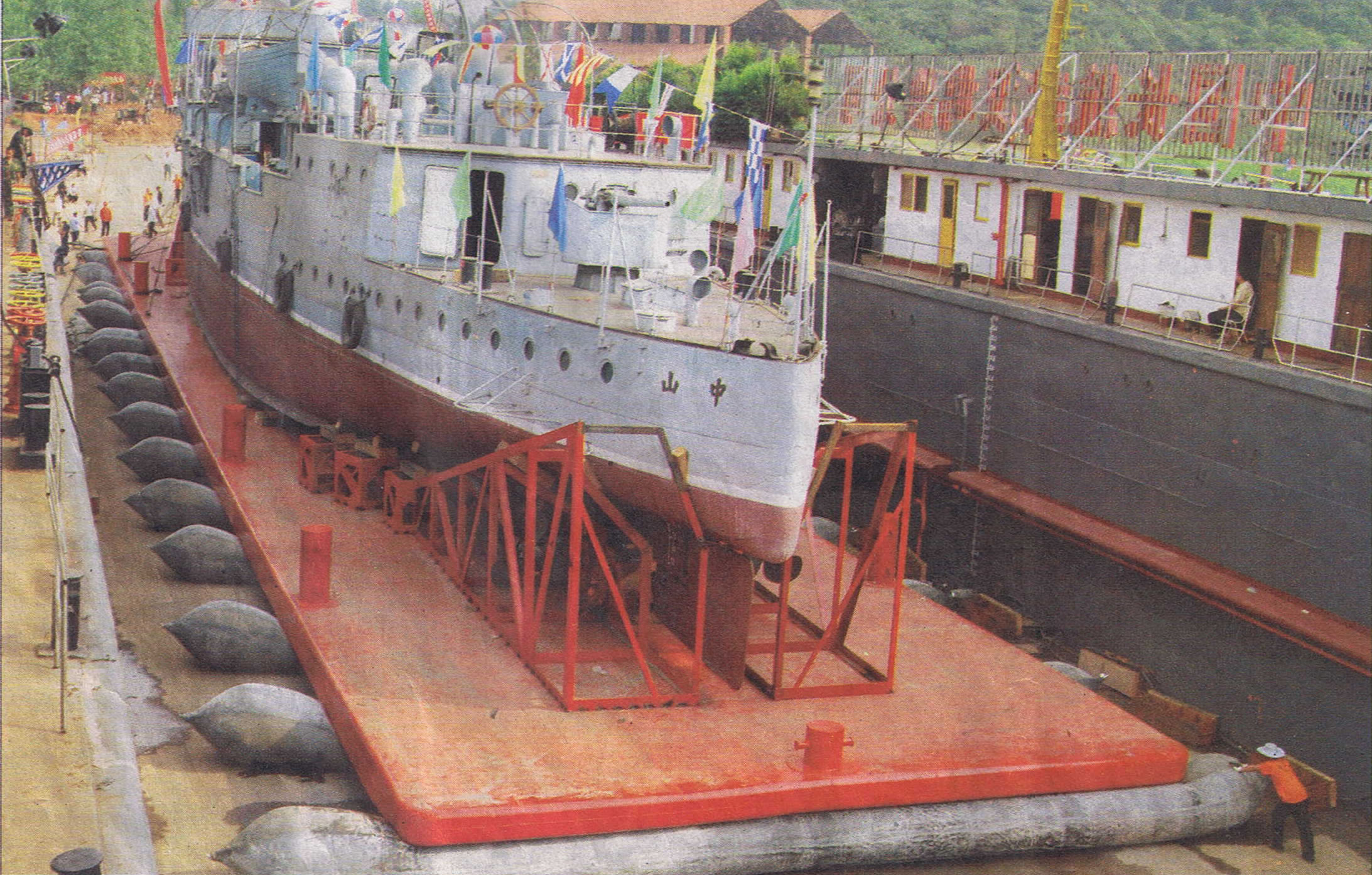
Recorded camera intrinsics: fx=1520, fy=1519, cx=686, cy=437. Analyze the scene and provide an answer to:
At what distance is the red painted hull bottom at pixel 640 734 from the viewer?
1189 centimetres

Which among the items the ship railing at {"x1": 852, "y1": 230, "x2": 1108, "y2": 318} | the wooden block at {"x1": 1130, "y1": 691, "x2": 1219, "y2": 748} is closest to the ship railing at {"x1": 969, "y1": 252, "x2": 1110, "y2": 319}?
the ship railing at {"x1": 852, "y1": 230, "x2": 1108, "y2": 318}

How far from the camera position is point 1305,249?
53.8 ft

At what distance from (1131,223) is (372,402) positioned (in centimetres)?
1019

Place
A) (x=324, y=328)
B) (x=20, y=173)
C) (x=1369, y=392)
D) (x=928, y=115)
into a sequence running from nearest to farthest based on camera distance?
(x=1369, y=392)
(x=324, y=328)
(x=928, y=115)
(x=20, y=173)

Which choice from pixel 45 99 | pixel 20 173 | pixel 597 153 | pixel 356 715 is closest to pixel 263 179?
pixel 597 153

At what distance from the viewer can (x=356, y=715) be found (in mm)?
13039

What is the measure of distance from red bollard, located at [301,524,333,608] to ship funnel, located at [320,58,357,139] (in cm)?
805

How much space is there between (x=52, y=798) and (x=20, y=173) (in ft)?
123

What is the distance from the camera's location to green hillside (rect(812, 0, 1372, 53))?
770 inches

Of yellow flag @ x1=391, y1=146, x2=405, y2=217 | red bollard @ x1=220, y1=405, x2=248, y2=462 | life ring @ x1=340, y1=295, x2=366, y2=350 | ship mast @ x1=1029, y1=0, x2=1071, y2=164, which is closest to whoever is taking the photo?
yellow flag @ x1=391, y1=146, x2=405, y2=217

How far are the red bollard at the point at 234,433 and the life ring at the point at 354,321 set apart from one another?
199 centimetres

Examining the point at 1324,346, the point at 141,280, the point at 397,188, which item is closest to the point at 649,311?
the point at 397,188

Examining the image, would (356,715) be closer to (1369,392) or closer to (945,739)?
(945,739)

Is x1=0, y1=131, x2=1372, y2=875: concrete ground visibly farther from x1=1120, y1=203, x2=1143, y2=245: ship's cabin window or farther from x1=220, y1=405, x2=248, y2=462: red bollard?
x1=1120, y1=203, x2=1143, y2=245: ship's cabin window
